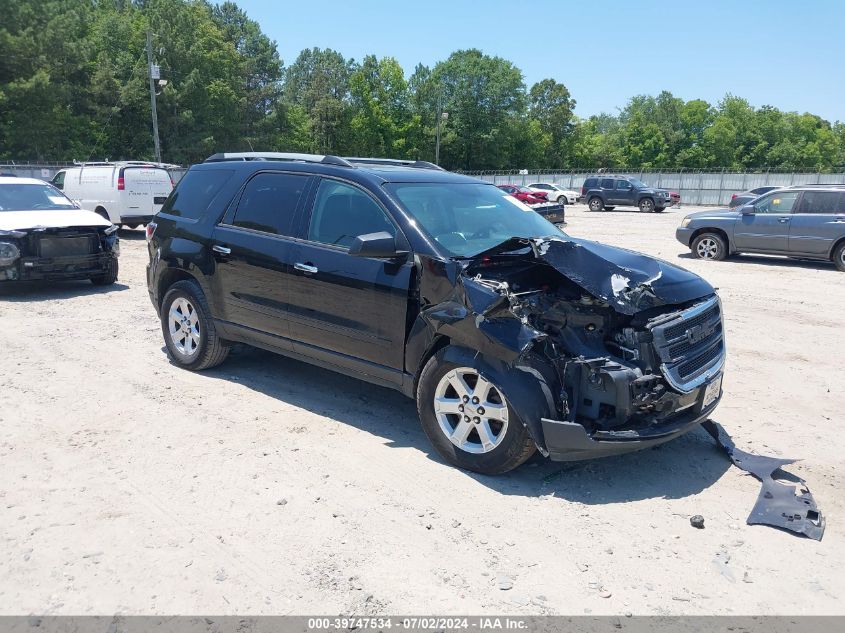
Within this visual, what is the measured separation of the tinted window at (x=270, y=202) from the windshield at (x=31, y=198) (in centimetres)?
635

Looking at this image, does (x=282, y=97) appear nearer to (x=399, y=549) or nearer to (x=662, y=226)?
(x=662, y=226)

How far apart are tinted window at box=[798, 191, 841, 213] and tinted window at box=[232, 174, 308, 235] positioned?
1269cm

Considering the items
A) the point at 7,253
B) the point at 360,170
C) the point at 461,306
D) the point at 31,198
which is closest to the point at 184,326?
the point at 360,170

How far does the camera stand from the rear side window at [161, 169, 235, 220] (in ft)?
19.6

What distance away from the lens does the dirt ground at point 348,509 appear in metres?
3.01

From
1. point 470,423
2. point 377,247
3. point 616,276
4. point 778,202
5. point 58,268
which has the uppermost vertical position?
point 778,202

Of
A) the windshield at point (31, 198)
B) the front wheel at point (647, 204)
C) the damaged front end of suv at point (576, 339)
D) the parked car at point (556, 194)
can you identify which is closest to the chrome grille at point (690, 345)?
the damaged front end of suv at point (576, 339)

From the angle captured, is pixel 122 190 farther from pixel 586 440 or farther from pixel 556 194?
pixel 556 194

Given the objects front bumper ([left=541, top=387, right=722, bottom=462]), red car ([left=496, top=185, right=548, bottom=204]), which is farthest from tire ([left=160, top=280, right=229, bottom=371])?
red car ([left=496, top=185, right=548, bottom=204])

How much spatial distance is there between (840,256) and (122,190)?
1690cm

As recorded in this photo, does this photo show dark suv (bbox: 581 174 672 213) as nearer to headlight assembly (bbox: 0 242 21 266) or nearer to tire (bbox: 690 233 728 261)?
tire (bbox: 690 233 728 261)

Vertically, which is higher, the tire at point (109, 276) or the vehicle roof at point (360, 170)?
the vehicle roof at point (360, 170)

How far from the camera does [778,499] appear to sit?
3.87 metres

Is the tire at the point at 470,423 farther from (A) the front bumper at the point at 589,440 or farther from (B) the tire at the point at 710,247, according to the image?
(B) the tire at the point at 710,247
